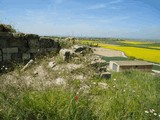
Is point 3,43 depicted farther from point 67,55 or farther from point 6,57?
point 67,55

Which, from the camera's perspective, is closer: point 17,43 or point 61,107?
point 61,107

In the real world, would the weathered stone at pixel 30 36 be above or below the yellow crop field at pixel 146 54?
above

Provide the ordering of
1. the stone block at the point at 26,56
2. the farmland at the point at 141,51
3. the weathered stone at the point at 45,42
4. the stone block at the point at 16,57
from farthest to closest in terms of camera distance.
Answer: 1. the farmland at the point at 141,51
2. the weathered stone at the point at 45,42
3. the stone block at the point at 26,56
4. the stone block at the point at 16,57

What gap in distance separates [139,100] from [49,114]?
6.54 feet

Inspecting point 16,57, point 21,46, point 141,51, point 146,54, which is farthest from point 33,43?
point 141,51

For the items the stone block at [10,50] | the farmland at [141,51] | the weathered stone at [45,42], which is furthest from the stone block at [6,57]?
the farmland at [141,51]

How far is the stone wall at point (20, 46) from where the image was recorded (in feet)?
23.4

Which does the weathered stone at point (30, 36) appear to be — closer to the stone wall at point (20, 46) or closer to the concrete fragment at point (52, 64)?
the stone wall at point (20, 46)

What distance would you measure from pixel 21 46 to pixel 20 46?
34 millimetres

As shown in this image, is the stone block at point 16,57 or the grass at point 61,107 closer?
the grass at point 61,107

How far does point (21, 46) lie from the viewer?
746cm

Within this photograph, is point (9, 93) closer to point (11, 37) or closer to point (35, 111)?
point (35, 111)

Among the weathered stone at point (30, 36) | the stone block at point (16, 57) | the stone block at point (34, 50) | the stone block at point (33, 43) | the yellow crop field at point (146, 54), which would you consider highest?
the weathered stone at point (30, 36)

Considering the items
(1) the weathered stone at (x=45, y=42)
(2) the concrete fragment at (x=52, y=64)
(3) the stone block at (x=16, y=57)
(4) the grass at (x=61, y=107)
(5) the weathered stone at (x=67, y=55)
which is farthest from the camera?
(1) the weathered stone at (x=45, y=42)
